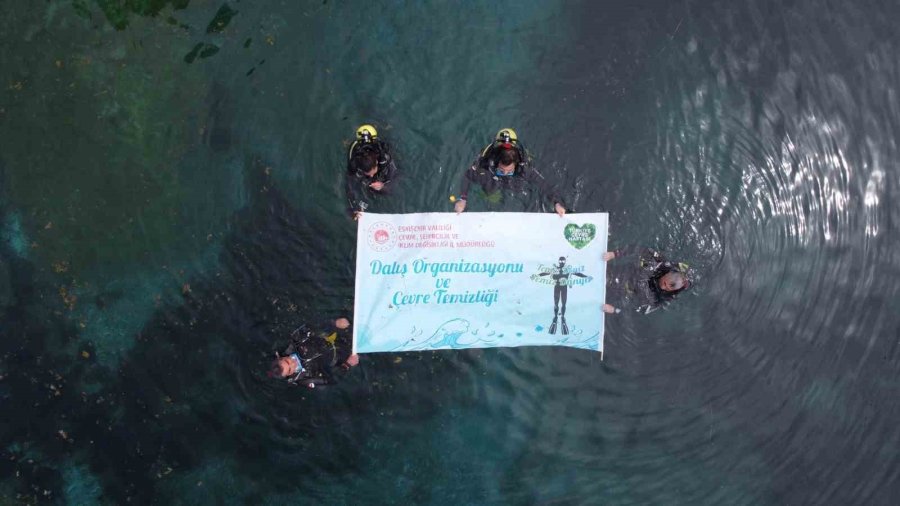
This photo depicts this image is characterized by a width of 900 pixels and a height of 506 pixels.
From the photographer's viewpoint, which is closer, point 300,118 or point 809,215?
point 300,118

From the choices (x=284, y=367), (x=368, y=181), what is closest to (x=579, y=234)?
(x=368, y=181)

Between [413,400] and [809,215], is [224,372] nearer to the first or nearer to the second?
[413,400]

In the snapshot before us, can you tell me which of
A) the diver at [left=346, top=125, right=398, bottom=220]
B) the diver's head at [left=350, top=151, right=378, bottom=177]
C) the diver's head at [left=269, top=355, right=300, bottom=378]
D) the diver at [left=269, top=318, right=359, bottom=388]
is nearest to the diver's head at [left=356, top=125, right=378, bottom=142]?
the diver at [left=346, top=125, right=398, bottom=220]

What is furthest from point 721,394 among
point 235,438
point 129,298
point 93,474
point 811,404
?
point 93,474

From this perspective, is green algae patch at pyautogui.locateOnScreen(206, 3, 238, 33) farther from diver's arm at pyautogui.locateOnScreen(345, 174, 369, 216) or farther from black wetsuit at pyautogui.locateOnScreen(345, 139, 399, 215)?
diver's arm at pyautogui.locateOnScreen(345, 174, 369, 216)

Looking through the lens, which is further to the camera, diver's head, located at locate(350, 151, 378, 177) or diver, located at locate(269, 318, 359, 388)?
diver, located at locate(269, 318, 359, 388)

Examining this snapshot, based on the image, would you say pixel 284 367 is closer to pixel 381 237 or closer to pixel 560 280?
pixel 381 237
